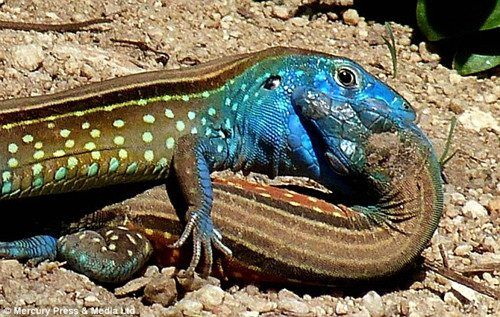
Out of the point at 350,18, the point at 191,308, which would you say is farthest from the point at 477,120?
the point at 191,308

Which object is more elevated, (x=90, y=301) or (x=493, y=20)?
(x=493, y=20)

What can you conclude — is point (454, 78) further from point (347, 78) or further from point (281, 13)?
point (347, 78)

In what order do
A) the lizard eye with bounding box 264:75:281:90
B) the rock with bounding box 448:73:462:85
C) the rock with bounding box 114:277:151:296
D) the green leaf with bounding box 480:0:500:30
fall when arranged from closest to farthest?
the rock with bounding box 114:277:151:296
the lizard eye with bounding box 264:75:281:90
the green leaf with bounding box 480:0:500:30
the rock with bounding box 448:73:462:85

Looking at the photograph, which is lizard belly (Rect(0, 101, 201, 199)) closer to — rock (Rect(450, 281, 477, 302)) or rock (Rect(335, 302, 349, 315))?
rock (Rect(335, 302, 349, 315))

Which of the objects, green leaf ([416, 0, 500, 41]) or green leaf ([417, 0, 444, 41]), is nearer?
green leaf ([416, 0, 500, 41])

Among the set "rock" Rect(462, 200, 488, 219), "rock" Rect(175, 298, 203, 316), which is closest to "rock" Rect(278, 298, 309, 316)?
"rock" Rect(175, 298, 203, 316)

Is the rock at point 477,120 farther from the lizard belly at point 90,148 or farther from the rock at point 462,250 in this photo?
the lizard belly at point 90,148

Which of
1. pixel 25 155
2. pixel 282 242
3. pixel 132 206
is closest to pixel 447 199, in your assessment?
pixel 282 242
